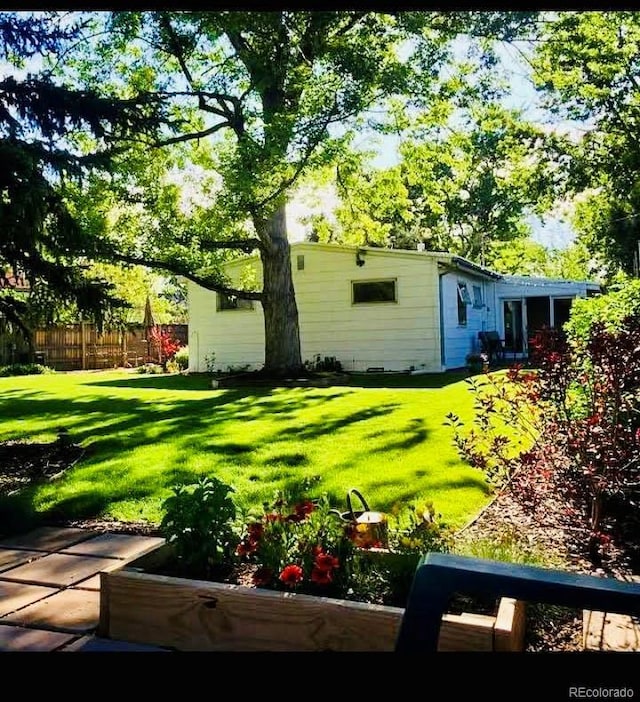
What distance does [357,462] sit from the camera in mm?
3863

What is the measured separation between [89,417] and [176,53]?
12.9ft

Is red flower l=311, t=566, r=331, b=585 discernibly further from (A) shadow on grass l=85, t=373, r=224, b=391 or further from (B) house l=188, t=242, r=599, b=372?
(B) house l=188, t=242, r=599, b=372

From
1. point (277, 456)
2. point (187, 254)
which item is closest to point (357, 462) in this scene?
point (277, 456)

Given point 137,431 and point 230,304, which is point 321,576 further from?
point 230,304

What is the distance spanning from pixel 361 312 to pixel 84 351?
514cm

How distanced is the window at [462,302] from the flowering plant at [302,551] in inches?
368

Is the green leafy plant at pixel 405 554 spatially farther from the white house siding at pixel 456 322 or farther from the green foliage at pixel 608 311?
the white house siding at pixel 456 322

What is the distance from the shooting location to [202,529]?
1895 mm

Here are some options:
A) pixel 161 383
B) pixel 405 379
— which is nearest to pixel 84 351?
pixel 161 383

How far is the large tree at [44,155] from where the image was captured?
374cm

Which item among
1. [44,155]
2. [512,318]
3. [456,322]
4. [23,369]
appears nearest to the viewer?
[44,155]

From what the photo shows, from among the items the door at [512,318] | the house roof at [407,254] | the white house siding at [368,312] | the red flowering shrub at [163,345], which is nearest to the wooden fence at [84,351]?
the red flowering shrub at [163,345]

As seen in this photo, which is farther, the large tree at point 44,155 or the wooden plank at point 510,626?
the large tree at point 44,155

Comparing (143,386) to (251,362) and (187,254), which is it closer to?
(187,254)
